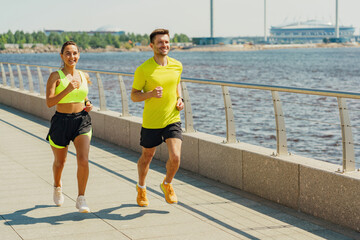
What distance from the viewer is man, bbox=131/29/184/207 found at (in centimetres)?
588

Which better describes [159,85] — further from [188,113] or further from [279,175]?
[188,113]

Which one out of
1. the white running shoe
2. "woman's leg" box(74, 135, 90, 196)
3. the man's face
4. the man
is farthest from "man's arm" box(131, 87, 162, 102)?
the white running shoe

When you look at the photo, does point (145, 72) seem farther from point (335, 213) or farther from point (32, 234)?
point (335, 213)

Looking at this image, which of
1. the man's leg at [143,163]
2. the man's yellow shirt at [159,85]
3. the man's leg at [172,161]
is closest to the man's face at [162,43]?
the man's yellow shirt at [159,85]

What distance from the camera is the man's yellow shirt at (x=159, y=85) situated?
5.89 meters

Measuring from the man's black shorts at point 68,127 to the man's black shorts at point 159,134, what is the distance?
54 centimetres

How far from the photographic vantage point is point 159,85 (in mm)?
5891

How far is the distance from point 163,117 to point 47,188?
201 cm

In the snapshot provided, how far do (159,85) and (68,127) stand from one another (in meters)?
0.95

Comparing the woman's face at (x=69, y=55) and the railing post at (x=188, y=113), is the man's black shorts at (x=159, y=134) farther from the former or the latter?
the railing post at (x=188, y=113)

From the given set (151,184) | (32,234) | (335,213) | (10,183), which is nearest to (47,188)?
(10,183)

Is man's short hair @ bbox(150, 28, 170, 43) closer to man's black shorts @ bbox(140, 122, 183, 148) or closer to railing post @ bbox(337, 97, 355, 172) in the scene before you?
man's black shorts @ bbox(140, 122, 183, 148)

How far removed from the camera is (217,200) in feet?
22.3

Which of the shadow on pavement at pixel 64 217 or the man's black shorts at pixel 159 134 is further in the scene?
the man's black shorts at pixel 159 134
